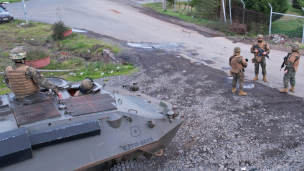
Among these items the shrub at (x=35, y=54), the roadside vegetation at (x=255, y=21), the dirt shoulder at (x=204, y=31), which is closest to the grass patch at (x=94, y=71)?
the shrub at (x=35, y=54)

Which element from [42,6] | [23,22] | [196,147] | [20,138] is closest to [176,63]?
[196,147]

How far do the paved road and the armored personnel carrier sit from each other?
516 centimetres

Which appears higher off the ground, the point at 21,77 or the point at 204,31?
the point at 21,77

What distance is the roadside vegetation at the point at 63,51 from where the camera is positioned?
1008 centimetres

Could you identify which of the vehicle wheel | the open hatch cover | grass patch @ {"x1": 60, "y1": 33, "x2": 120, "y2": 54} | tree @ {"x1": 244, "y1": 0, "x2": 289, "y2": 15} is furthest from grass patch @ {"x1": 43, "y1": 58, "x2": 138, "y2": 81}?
tree @ {"x1": 244, "y1": 0, "x2": 289, "y2": 15}

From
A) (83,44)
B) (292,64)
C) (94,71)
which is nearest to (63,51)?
(83,44)

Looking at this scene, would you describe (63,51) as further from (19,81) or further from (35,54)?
(19,81)

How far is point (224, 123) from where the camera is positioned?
6270 mm

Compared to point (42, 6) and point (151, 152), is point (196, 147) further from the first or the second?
point (42, 6)

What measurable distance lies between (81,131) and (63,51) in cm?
1001

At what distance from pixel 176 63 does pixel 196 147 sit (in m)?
5.26

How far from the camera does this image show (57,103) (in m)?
4.29

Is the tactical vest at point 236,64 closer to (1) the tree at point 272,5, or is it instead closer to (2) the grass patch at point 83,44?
(2) the grass patch at point 83,44

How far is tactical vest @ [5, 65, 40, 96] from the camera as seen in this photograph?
4.22m
